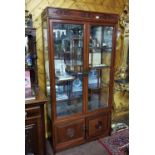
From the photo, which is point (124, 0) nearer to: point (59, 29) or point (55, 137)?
point (59, 29)

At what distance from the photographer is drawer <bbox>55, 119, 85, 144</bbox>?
2.14 meters

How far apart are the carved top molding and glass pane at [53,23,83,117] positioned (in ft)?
0.44

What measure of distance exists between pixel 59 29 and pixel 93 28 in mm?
490

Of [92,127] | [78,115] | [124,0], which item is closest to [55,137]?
[78,115]

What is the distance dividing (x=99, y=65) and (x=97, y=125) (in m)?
0.87

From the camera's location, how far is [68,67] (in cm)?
222

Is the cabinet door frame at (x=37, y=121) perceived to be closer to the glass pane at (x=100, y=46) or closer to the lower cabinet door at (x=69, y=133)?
the lower cabinet door at (x=69, y=133)

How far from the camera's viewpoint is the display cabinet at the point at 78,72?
1.97 metres

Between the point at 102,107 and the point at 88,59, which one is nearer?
the point at 88,59

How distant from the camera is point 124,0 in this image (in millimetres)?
2672

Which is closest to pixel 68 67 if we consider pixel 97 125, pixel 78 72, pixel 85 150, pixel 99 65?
pixel 78 72

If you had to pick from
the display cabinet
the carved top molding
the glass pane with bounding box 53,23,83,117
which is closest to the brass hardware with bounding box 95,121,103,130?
the display cabinet

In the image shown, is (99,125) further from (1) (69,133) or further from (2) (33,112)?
(2) (33,112)

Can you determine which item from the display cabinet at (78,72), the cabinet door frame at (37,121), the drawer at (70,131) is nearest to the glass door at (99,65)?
the display cabinet at (78,72)
